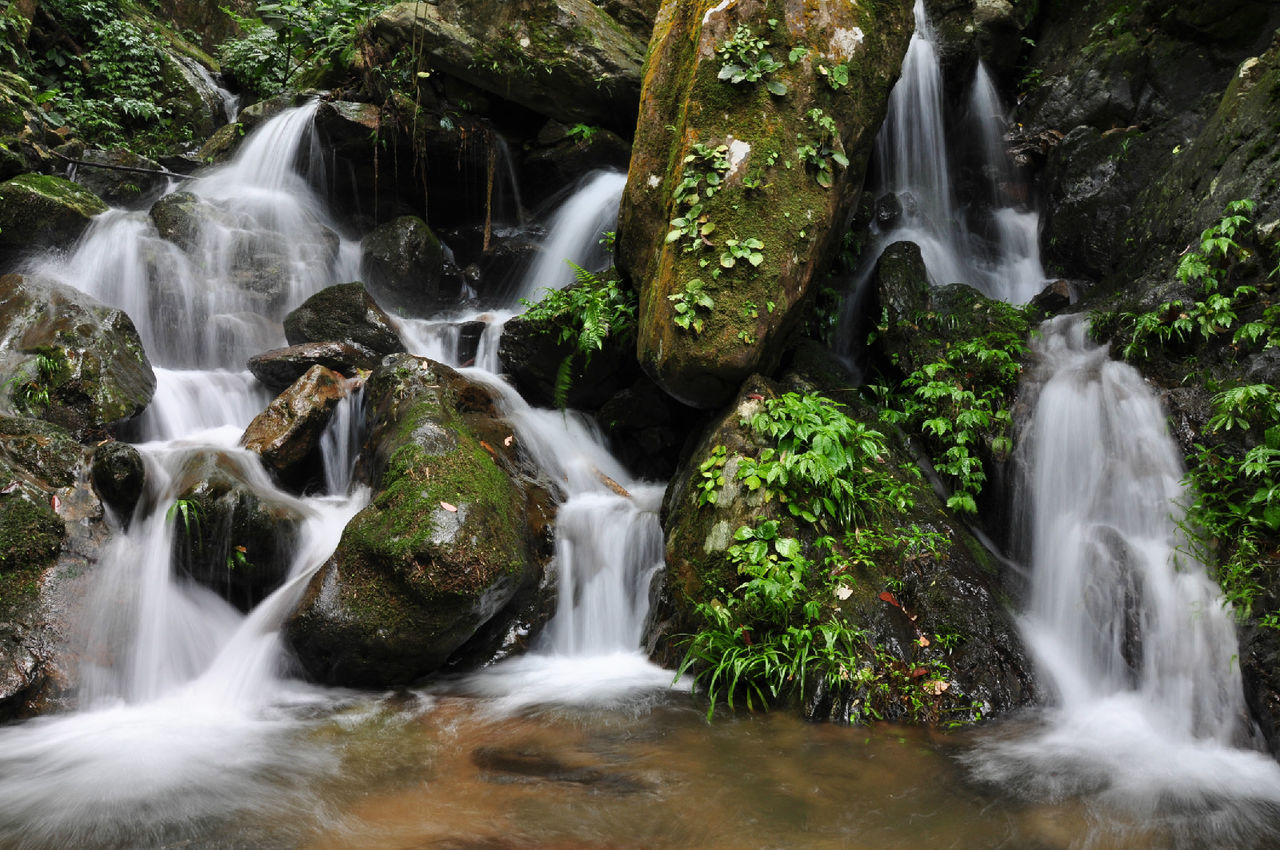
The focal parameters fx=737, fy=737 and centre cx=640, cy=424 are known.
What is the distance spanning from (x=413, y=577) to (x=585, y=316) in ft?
10.6

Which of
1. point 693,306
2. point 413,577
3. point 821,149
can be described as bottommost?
point 413,577

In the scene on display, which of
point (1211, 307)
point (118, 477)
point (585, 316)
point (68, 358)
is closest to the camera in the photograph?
point (1211, 307)

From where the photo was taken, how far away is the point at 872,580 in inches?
185

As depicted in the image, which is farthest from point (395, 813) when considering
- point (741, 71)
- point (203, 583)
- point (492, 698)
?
point (741, 71)

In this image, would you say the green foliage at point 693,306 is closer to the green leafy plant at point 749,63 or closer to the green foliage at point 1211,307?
the green leafy plant at point 749,63

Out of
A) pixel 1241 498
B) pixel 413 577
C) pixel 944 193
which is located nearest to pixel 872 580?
pixel 1241 498

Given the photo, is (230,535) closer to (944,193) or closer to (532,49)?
(532,49)

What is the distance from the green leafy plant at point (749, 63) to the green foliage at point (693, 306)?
1663 millimetres

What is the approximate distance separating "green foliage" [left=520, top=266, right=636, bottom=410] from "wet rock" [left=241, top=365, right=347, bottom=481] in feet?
6.93

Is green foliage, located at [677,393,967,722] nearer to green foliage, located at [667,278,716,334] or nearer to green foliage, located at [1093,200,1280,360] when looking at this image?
green foliage, located at [667,278,716,334]

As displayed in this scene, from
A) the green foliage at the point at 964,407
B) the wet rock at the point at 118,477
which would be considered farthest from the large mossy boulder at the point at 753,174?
the wet rock at the point at 118,477

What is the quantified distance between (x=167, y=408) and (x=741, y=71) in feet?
20.1

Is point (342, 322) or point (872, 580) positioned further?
point (342, 322)

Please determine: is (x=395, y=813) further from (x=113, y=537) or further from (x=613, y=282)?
(x=613, y=282)
